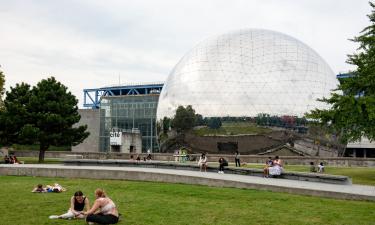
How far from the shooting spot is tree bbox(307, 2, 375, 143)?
68.4 feet

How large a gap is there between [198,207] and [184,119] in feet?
73.1

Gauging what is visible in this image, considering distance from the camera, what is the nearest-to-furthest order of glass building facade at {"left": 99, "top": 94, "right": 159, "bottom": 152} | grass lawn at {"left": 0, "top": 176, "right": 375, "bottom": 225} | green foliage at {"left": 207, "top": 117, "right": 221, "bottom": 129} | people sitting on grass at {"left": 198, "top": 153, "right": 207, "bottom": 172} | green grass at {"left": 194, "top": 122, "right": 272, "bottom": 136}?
grass lawn at {"left": 0, "top": 176, "right": 375, "bottom": 225}
people sitting on grass at {"left": 198, "top": 153, "right": 207, "bottom": 172}
green grass at {"left": 194, "top": 122, "right": 272, "bottom": 136}
green foliage at {"left": 207, "top": 117, "right": 221, "bottom": 129}
glass building facade at {"left": 99, "top": 94, "right": 159, "bottom": 152}

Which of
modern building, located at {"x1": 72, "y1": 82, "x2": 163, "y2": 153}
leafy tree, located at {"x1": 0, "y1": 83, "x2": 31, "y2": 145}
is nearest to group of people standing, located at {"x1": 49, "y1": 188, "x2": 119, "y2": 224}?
leafy tree, located at {"x1": 0, "y1": 83, "x2": 31, "y2": 145}

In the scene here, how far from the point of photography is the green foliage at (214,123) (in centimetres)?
3291

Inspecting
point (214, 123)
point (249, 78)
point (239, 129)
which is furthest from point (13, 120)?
point (249, 78)

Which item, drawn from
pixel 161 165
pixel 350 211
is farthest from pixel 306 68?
pixel 350 211

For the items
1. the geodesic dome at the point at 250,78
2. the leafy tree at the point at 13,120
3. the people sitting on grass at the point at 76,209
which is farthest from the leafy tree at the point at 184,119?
the people sitting on grass at the point at 76,209

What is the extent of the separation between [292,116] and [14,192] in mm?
22106

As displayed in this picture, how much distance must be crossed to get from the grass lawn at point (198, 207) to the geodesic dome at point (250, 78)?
54.9 ft

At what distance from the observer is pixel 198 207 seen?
1236cm

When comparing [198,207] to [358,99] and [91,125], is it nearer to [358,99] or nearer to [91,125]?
[358,99]

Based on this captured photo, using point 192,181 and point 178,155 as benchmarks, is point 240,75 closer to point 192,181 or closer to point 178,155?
point 178,155

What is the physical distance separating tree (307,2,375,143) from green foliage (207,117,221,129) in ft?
33.6

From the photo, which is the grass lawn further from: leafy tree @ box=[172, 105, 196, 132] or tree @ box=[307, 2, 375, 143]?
leafy tree @ box=[172, 105, 196, 132]
